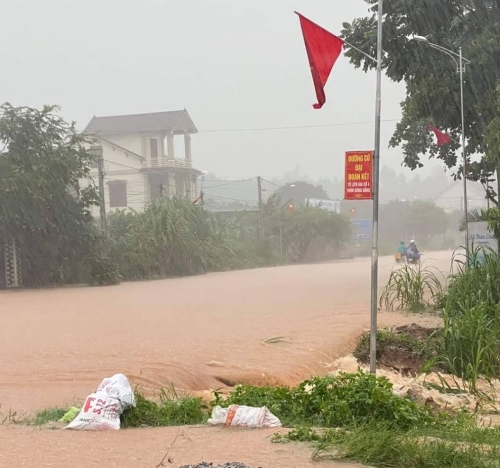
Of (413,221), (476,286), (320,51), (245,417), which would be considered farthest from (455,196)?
(245,417)

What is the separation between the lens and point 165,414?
6.79 meters

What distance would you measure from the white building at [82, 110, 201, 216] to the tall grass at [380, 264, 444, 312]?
2818 cm

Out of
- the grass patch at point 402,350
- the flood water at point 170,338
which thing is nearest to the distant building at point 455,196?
the flood water at point 170,338

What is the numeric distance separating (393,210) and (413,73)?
54807 millimetres

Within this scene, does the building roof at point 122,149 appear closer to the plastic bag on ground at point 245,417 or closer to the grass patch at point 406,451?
the plastic bag on ground at point 245,417

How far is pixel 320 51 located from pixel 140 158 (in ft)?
119

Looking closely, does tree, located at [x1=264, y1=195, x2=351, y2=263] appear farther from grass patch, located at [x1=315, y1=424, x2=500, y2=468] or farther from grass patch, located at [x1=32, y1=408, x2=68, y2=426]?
grass patch, located at [x1=315, y1=424, x2=500, y2=468]

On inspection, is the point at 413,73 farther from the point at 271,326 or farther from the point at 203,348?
the point at 203,348

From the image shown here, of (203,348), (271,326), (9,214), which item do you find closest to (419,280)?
(271,326)

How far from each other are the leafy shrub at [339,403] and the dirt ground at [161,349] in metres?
0.75

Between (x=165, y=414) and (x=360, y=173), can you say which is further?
(x=360, y=173)

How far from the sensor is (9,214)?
25.3 m

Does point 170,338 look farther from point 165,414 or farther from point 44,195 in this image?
point 44,195

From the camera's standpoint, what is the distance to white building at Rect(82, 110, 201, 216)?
145 ft
